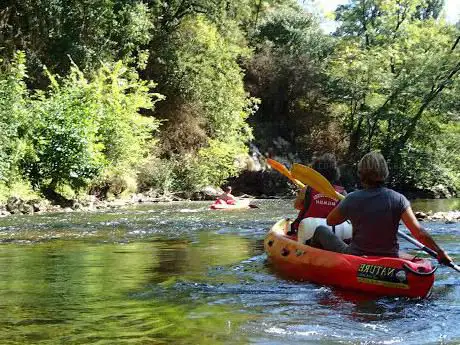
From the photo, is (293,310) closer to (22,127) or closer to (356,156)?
(22,127)

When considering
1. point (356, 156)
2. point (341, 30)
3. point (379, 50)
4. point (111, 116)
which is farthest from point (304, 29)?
point (111, 116)

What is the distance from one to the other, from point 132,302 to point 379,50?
23977 mm

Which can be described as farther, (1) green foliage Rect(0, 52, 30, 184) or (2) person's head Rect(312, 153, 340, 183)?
(1) green foliage Rect(0, 52, 30, 184)

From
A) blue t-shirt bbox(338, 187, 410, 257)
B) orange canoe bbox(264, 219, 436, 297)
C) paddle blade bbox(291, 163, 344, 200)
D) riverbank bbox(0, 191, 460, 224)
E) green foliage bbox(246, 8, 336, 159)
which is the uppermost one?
green foliage bbox(246, 8, 336, 159)

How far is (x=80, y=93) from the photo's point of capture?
55.7 ft

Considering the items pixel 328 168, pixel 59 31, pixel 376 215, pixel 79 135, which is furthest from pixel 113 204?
pixel 376 215

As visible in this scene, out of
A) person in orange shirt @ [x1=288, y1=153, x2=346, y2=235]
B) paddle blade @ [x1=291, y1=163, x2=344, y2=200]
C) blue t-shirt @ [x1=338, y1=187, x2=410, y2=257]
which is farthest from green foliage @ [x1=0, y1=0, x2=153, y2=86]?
blue t-shirt @ [x1=338, y1=187, x2=410, y2=257]

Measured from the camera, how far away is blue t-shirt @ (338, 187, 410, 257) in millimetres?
4730

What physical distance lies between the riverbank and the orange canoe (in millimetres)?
6715

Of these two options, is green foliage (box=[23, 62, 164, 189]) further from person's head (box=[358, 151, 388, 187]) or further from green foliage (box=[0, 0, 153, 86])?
person's head (box=[358, 151, 388, 187])

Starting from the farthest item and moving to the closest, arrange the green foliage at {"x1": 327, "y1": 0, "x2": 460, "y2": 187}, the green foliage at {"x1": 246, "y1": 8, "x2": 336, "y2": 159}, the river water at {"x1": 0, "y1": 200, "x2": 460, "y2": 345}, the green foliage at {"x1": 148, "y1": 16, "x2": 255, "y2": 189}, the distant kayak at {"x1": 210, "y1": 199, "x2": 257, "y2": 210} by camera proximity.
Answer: the green foliage at {"x1": 246, "y1": 8, "x2": 336, "y2": 159} → the green foliage at {"x1": 327, "y1": 0, "x2": 460, "y2": 187} → the green foliage at {"x1": 148, "y1": 16, "x2": 255, "y2": 189} → the distant kayak at {"x1": 210, "y1": 199, "x2": 257, "y2": 210} → the river water at {"x1": 0, "y1": 200, "x2": 460, "y2": 345}

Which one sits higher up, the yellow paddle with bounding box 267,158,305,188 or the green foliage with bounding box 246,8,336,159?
the green foliage with bounding box 246,8,336,159

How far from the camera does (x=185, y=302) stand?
4.48m

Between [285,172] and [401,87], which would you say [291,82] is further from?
[285,172]
